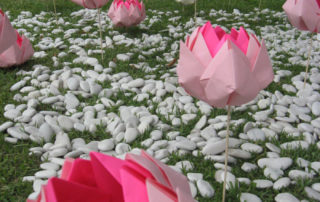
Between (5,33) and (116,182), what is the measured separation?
1.56 m

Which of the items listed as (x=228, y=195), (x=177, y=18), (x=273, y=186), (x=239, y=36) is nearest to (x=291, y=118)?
(x=273, y=186)

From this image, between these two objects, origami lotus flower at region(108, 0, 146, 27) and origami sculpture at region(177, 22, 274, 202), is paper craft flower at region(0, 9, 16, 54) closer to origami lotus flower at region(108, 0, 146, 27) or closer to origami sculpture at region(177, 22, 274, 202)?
origami lotus flower at region(108, 0, 146, 27)

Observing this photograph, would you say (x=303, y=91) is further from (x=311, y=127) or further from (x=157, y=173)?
(x=157, y=173)

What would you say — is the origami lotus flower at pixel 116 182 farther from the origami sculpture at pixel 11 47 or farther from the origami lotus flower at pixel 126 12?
the origami lotus flower at pixel 126 12

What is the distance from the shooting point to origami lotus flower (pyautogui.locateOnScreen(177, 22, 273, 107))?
729mm

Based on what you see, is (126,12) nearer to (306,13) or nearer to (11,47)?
(11,47)

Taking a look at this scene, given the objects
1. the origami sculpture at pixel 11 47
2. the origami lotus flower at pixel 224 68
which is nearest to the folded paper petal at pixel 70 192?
the origami lotus flower at pixel 224 68

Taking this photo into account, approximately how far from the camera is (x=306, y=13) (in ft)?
4.69

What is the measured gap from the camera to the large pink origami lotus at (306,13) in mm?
1420

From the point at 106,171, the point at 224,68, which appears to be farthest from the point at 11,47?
the point at 106,171

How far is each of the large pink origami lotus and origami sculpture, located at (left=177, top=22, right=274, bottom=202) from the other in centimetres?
72

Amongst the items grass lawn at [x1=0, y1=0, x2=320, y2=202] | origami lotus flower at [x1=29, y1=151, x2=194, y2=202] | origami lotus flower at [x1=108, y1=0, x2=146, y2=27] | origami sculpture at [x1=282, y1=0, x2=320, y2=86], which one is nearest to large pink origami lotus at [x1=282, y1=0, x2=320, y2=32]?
origami sculpture at [x1=282, y1=0, x2=320, y2=86]

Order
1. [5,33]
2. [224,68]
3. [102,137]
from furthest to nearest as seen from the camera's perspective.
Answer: [5,33] < [102,137] < [224,68]

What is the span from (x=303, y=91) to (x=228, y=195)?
2.93 ft
